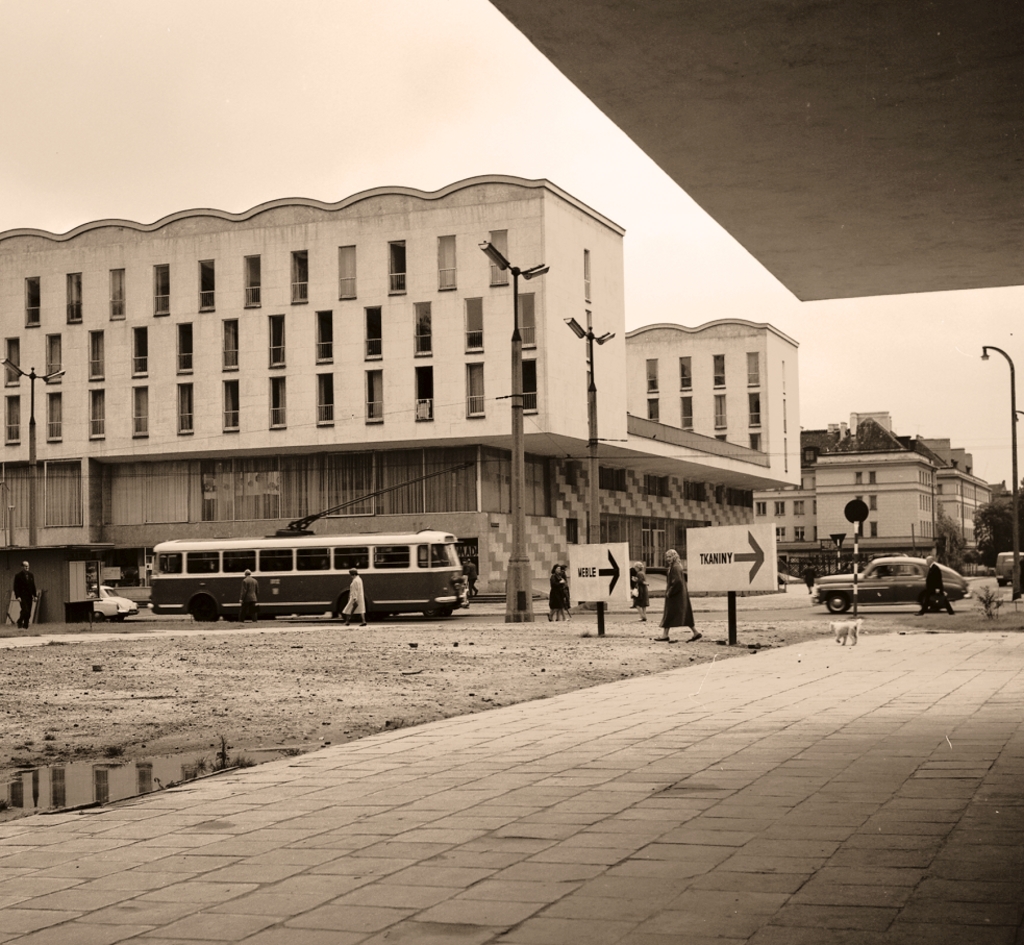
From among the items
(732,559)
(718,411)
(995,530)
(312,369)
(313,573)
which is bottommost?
(313,573)

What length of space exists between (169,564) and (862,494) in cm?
8985

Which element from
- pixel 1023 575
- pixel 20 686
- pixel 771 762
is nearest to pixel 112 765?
pixel 771 762

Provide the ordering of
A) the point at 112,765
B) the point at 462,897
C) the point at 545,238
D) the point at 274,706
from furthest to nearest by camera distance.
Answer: the point at 545,238
the point at 274,706
the point at 112,765
the point at 462,897

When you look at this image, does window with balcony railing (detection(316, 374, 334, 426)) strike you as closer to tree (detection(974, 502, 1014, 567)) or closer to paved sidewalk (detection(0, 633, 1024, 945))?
paved sidewalk (detection(0, 633, 1024, 945))

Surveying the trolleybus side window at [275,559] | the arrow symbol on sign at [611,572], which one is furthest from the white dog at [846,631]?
the trolleybus side window at [275,559]

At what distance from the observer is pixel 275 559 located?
44.3m

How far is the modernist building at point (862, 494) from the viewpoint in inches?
4803

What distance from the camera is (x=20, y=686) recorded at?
54.4 feet

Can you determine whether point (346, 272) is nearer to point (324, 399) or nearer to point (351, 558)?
point (324, 399)

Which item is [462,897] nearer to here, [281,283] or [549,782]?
[549,782]

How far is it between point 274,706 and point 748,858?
8.91 m

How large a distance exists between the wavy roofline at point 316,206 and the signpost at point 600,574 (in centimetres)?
3293

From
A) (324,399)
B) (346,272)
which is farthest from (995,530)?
(346,272)

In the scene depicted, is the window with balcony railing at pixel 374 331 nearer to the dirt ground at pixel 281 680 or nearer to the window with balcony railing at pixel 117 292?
the window with balcony railing at pixel 117 292
